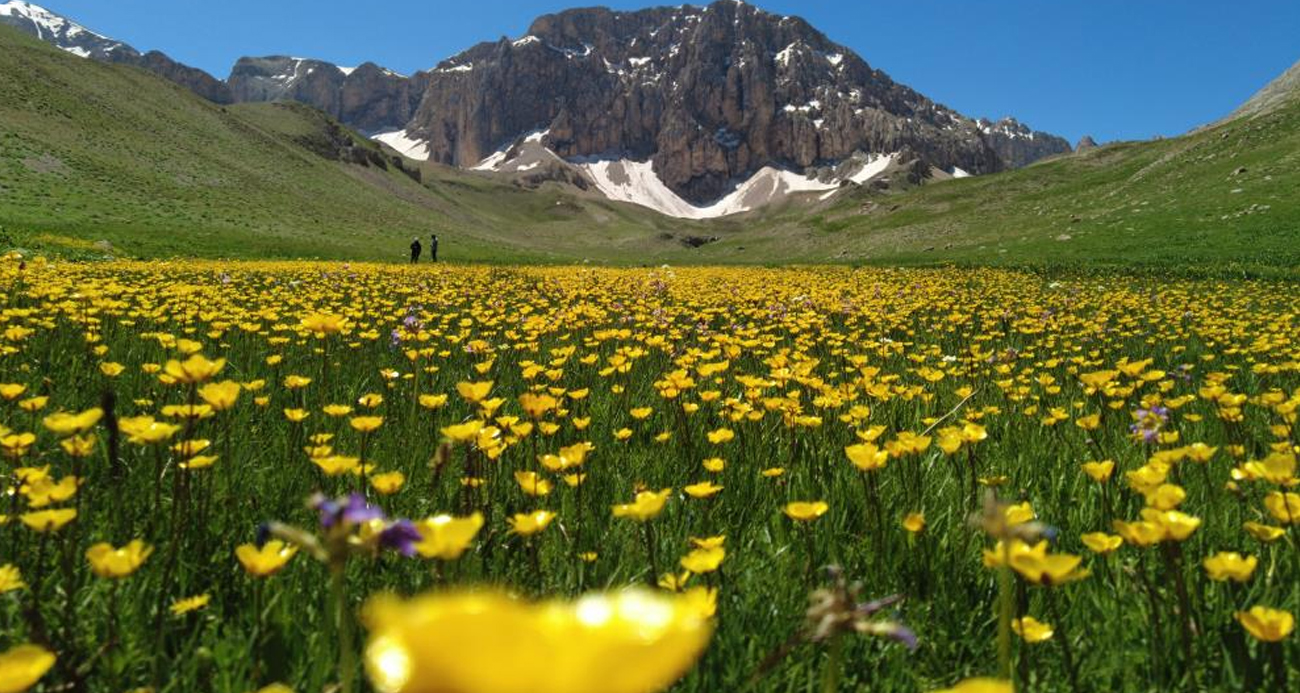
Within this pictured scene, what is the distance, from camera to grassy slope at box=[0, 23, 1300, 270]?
25.5 metres

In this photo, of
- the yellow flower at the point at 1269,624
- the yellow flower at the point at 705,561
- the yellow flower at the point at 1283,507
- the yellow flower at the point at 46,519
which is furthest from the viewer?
the yellow flower at the point at 1283,507

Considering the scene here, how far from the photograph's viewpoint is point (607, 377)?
511cm

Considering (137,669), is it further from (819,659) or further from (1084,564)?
(1084,564)

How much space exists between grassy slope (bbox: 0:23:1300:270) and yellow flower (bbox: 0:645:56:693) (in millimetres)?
22147

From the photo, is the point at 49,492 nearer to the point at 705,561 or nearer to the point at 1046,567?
the point at 705,561

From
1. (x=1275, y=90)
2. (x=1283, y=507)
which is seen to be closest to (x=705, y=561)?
(x=1283, y=507)

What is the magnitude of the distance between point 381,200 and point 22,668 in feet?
300

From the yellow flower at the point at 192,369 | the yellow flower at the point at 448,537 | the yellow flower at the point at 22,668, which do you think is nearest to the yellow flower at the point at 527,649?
the yellow flower at the point at 448,537

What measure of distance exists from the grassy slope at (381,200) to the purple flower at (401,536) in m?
21.7

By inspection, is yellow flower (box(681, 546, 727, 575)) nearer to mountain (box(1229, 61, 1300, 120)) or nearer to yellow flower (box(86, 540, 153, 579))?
yellow flower (box(86, 540, 153, 579))

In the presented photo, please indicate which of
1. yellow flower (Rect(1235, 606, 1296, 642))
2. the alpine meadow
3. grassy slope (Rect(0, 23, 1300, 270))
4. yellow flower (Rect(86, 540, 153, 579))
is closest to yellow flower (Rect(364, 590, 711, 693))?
the alpine meadow

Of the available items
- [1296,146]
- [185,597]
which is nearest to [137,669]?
[185,597]

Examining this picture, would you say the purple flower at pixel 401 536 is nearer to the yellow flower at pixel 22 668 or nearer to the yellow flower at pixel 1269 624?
the yellow flower at pixel 22 668

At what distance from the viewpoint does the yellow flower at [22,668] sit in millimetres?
912
